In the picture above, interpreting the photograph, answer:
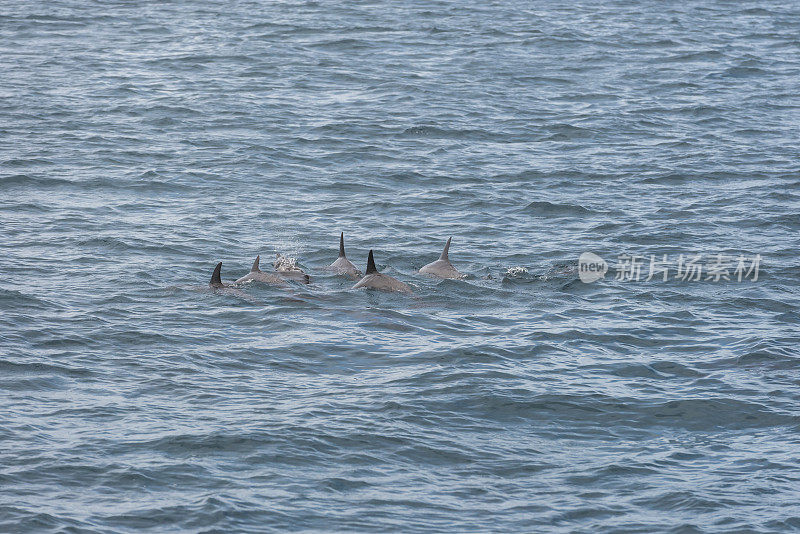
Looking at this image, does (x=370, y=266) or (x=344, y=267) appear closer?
(x=370, y=266)

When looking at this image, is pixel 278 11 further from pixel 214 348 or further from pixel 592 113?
pixel 214 348

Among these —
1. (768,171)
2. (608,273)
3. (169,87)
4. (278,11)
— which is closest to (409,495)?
(608,273)

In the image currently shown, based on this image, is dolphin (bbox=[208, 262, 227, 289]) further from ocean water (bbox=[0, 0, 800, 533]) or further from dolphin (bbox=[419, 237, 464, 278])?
dolphin (bbox=[419, 237, 464, 278])

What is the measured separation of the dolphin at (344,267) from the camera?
720 inches

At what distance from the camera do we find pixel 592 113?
30297 millimetres

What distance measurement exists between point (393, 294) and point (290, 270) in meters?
1.94

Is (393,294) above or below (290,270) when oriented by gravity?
below

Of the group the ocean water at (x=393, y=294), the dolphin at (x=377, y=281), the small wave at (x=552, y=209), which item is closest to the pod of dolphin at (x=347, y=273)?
the dolphin at (x=377, y=281)

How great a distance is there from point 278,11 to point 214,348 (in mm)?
29453

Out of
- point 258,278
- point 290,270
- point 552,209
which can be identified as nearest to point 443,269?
point 290,270

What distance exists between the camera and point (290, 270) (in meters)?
18.4

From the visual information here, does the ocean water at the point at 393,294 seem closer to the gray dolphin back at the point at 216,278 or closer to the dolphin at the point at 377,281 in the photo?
the dolphin at the point at 377,281

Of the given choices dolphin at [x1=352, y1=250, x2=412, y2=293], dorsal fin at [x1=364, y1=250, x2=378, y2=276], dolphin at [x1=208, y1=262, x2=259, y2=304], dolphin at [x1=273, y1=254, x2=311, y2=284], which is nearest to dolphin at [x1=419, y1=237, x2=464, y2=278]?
dolphin at [x1=352, y1=250, x2=412, y2=293]

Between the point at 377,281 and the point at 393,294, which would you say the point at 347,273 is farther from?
the point at 393,294
